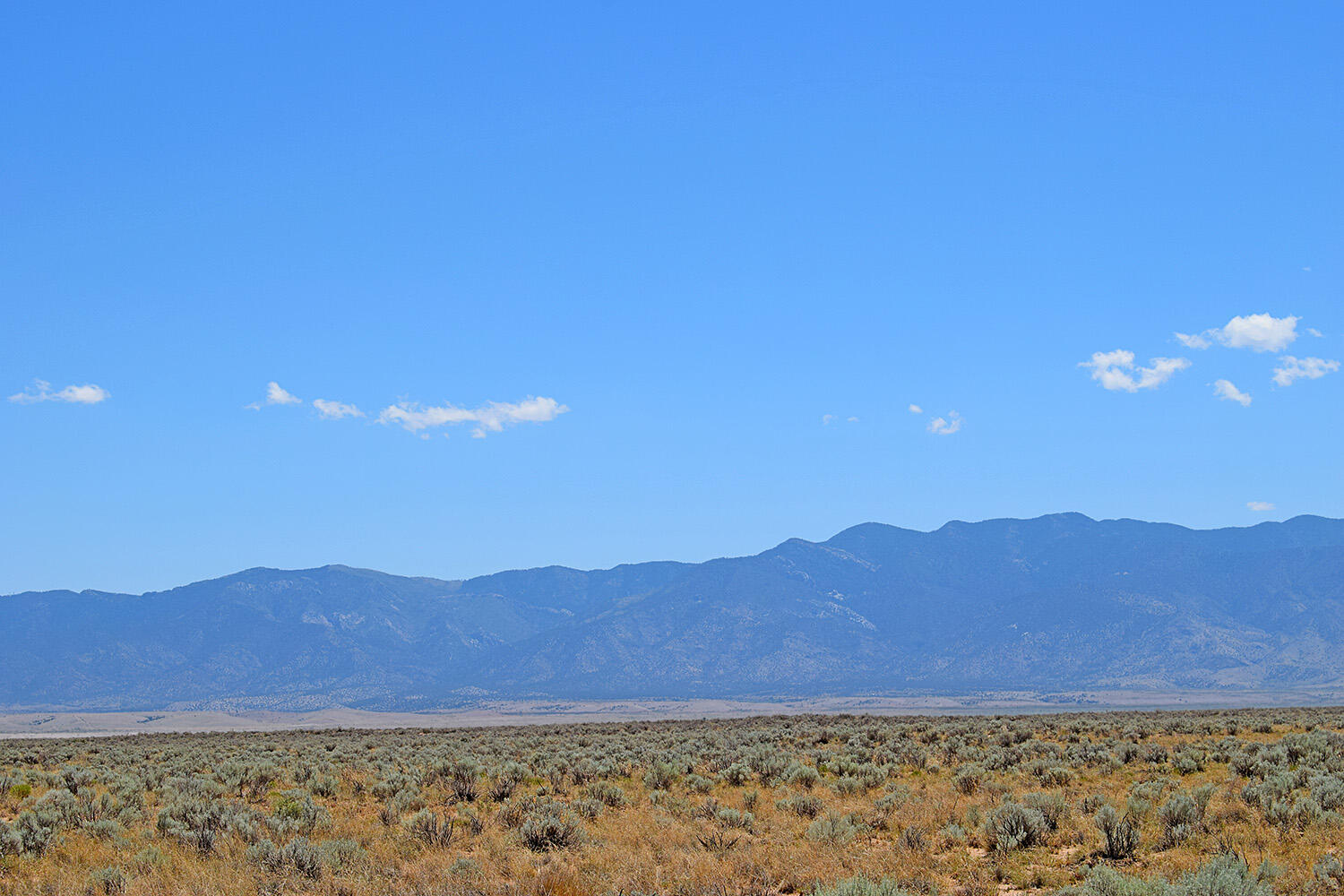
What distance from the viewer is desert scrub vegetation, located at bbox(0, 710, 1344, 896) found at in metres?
11.0

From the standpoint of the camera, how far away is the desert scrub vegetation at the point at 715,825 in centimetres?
1099

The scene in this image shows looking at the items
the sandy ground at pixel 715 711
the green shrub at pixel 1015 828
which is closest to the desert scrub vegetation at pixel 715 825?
the green shrub at pixel 1015 828

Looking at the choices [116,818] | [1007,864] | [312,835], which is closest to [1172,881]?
[1007,864]

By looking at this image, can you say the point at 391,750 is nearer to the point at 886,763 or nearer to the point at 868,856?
the point at 886,763

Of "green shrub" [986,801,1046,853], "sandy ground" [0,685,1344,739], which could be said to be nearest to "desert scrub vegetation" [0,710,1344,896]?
"green shrub" [986,801,1046,853]

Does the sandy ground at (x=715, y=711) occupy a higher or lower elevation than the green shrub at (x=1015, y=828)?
lower

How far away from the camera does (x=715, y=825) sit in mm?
14500

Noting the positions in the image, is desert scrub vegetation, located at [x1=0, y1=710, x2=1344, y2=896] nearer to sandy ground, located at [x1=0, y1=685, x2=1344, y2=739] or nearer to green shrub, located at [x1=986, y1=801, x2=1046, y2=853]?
green shrub, located at [x1=986, y1=801, x2=1046, y2=853]

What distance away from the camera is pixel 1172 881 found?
33.6 ft

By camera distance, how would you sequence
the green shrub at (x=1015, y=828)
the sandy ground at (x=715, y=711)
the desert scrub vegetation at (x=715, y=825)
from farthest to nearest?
the sandy ground at (x=715, y=711) < the green shrub at (x=1015, y=828) < the desert scrub vegetation at (x=715, y=825)

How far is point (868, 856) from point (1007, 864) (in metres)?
1.64

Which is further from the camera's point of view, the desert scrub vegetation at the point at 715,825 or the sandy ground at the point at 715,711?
the sandy ground at the point at 715,711

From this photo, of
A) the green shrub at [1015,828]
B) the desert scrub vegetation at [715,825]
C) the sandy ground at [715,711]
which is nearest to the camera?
the desert scrub vegetation at [715,825]

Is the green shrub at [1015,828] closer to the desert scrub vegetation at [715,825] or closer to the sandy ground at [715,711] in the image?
the desert scrub vegetation at [715,825]
